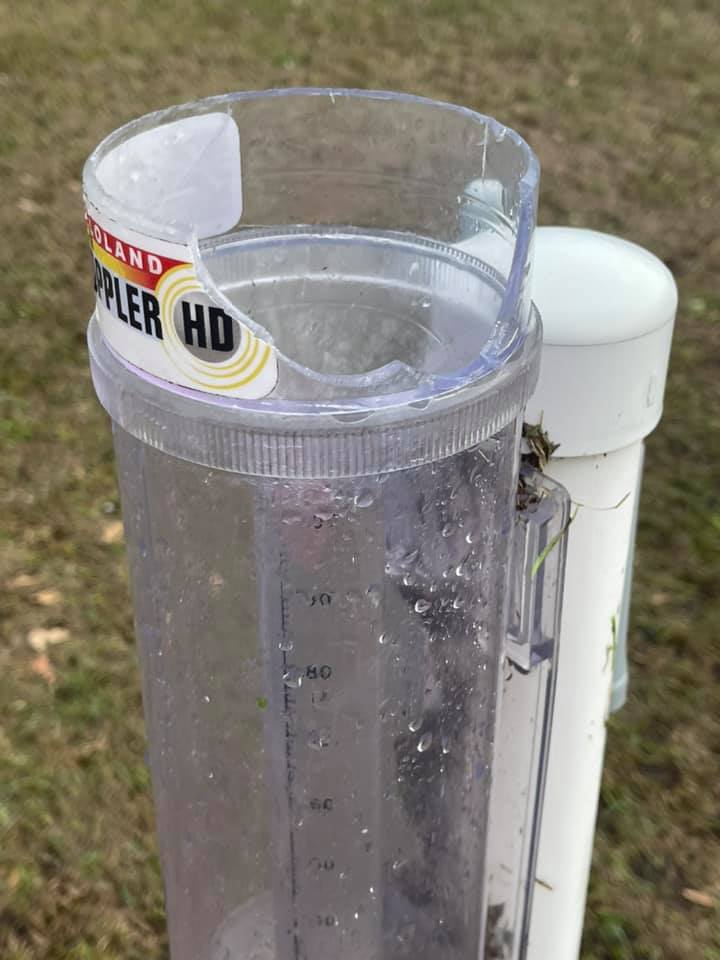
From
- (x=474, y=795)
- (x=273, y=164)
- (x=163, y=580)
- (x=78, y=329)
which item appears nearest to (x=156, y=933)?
(x=474, y=795)

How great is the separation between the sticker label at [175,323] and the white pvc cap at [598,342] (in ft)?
1.66

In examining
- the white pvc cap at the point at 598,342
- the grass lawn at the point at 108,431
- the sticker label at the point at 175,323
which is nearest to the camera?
the sticker label at the point at 175,323

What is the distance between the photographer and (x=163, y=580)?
4.72 feet

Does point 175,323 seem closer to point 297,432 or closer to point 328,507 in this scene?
point 297,432

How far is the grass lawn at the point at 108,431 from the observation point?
260 centimetres

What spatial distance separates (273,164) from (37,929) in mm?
1725

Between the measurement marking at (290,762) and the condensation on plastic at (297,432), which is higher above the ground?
the condensation on plastic at (297,432)

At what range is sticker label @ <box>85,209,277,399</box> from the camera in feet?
3.66

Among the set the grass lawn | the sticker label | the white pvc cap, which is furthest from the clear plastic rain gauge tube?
the grass lawn

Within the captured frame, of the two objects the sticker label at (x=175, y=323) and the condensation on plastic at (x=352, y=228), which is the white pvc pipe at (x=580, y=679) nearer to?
the condensation on plastic at (x=352, y=228)

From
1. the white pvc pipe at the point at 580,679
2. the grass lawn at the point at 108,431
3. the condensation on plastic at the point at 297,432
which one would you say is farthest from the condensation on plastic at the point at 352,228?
the grass lawn at the point at 108,431

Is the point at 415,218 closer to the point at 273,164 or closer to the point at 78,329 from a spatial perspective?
the point at 273,164

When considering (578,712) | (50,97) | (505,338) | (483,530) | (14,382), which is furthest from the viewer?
(50,97)

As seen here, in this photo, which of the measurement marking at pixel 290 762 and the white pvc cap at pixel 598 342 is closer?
the measurement marking at pixel 290 762
